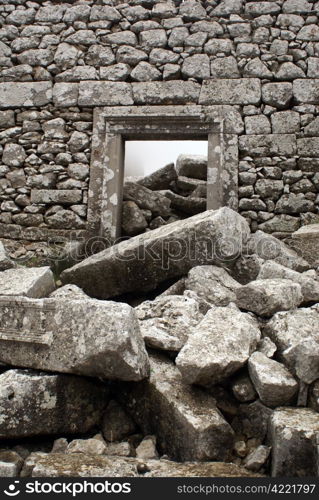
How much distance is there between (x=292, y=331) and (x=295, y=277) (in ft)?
3.17

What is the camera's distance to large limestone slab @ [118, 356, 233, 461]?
81.3 inches

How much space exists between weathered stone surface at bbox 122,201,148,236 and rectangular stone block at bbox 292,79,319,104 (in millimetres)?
2680

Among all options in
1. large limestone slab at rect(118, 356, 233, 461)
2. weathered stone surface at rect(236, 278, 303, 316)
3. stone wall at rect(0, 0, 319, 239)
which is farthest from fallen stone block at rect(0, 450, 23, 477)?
stone wall at rect(0, 0, 319, 239)

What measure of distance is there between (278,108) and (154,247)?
3125 millimetres

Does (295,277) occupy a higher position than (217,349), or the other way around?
(295,277)

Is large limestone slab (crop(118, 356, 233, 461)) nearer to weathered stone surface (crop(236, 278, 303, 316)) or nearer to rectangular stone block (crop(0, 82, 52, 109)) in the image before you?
weathered stone surface (crop(236, 278, 303, 316))

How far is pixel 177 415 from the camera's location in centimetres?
217

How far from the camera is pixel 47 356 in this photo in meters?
2.41

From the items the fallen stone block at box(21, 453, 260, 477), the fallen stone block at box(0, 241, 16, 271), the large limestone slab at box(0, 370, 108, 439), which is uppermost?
the fallen stone block at box(0, 241, 16, 271)

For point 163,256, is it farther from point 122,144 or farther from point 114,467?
point 122,144

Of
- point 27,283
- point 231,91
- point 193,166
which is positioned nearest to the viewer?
point 27,283

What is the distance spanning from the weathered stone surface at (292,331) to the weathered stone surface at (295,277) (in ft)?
1.05

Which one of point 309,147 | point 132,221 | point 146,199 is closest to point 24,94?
point 146,199

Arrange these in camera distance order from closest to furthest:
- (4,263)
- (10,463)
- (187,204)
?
(10,463) → (4,263) → (187,204)
